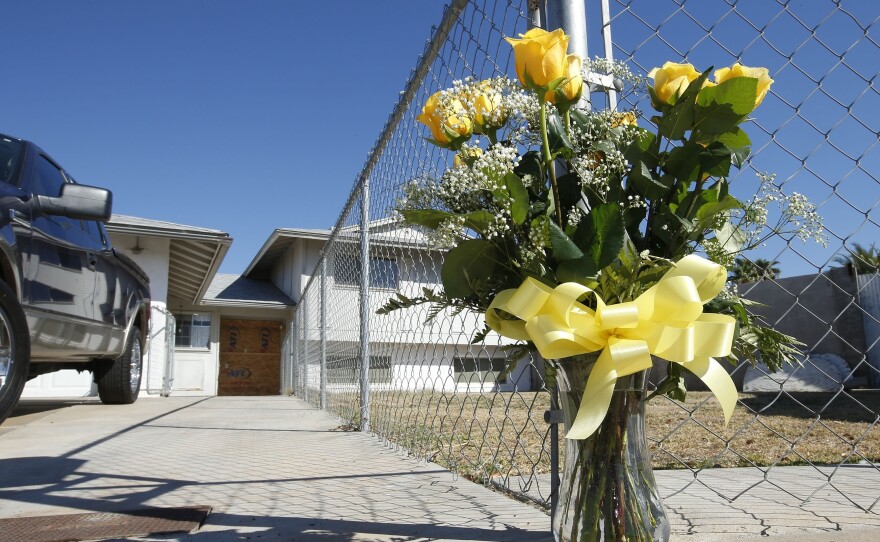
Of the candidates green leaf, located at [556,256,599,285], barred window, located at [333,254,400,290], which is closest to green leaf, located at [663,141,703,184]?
green leaf, located at [556,256,599,285]

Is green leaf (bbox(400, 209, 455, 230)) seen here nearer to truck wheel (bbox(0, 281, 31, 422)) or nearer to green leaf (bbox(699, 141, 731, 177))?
green leaf (bbox(699, 141, 731, 177))

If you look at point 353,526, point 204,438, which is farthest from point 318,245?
point 353,526

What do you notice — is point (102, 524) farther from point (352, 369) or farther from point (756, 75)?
point (352, 369)

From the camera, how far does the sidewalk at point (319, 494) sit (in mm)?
1736

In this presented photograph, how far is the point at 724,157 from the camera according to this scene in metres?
1.13

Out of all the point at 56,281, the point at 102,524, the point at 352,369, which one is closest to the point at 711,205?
the point at 102,524

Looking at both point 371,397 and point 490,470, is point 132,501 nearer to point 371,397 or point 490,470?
point 490,470

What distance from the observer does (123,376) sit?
7473mm

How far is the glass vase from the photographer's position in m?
1.13

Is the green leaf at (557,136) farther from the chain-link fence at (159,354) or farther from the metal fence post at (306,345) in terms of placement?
the chain-link fence at (159,354)

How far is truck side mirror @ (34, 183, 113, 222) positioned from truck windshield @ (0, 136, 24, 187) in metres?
0.26

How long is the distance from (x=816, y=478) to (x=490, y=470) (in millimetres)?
1236

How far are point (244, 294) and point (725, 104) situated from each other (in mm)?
18706

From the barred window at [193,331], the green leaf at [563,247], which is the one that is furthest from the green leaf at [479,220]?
the barred window at [193,331]
